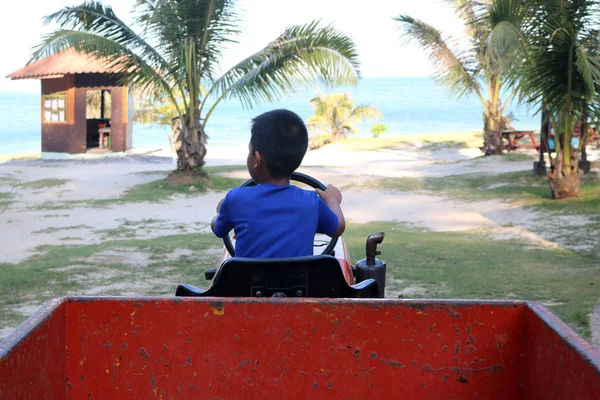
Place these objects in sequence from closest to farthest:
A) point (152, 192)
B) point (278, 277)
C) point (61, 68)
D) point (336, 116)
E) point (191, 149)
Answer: point (278, 277) → point (152, 192) → point (191, 149) → point (61, 68) → point (336, 116)

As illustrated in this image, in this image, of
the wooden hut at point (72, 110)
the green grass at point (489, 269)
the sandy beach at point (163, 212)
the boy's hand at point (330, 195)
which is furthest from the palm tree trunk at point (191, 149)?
the boy's hand at point (330, 195)

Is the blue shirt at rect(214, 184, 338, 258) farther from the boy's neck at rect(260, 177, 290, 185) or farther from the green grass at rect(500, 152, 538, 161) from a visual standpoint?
the green grass at rect(500, 152, 538, 161)

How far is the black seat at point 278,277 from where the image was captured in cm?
303

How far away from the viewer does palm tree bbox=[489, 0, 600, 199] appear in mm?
11594

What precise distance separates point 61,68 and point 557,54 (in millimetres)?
15577

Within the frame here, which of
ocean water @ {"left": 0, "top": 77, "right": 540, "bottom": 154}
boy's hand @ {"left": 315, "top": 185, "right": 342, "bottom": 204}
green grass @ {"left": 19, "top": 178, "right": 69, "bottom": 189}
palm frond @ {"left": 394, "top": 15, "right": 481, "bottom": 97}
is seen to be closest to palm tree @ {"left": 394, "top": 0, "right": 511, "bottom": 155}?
palm frond @ {"left": 394, "top": 15, "right": 481, "bottom": 97}

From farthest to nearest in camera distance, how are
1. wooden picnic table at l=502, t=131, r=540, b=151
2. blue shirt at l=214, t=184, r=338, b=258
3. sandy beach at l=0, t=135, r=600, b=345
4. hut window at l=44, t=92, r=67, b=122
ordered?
hut window at l=44, t=92, r=67, b=122 → wooden picnic table at l=502, t=131, r=540, b=151 → sandy beach at l=0, t=135, r=600, b=345 → blue shirt at l=214, t=184, r=338, b=258

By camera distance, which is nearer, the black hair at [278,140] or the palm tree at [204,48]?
the black hair at [278,140]

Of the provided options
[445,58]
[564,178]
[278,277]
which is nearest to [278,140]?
[278,277]

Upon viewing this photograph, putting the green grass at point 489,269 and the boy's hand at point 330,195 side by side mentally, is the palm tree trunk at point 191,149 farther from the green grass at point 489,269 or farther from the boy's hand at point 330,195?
the boy's hand at point 330,195

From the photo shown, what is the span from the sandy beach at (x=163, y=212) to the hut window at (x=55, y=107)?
2.45 m

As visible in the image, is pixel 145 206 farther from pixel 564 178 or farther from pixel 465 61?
pixel 465 61

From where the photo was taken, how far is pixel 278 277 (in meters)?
3.06

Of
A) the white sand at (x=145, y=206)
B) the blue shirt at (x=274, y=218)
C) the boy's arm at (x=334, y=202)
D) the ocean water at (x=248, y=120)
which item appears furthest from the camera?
the ocean water at (x=248, y=120)
